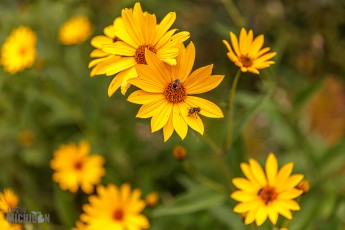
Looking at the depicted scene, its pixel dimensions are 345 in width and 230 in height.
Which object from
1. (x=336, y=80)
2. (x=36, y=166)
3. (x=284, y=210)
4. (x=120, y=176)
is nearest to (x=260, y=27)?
(x=336, y=80)

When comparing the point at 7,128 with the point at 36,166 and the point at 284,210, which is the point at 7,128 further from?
the point at 284,210

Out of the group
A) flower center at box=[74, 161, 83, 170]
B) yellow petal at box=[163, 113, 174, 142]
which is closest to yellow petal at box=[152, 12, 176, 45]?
yellow petal at box=[163, 113, 174, 142]

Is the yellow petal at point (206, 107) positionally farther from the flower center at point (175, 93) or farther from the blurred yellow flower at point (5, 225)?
the blurred yellow flower at point (5, 225)

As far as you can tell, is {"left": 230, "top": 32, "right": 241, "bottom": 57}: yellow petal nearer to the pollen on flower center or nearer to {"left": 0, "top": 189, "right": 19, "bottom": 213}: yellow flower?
the pollen on flower center

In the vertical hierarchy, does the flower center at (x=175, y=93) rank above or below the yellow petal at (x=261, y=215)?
above

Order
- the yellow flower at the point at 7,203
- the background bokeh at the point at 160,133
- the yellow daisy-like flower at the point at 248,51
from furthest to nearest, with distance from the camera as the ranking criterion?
1. the background bokeh at the point at 160,133
2. the yellow flower at the point at 7,203
3. the yellow daisy-like flower at the point at 248,51

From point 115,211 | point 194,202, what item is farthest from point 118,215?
point 194,202

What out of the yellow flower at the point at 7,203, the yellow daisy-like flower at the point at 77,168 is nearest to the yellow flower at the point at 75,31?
the yellow daisy-like flower at the point at 77,168

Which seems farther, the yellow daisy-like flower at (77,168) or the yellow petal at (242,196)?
the yellow daisy-like flower at (77,168)
